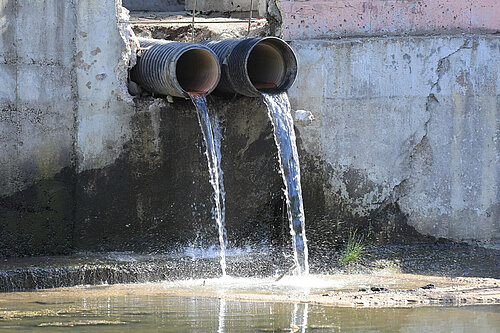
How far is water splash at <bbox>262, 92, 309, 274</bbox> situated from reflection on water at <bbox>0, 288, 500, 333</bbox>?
168 cm

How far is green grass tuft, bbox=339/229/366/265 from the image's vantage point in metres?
7.13

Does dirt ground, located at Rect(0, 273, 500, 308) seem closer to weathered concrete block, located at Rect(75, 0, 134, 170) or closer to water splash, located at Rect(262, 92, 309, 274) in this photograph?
water splash, located at Rect(262, 92, 309, 274)

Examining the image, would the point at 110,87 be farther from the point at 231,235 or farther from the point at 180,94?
the point at 231,235

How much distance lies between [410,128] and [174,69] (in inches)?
81.8

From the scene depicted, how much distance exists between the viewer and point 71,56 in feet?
22.3

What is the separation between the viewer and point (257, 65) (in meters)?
7.36

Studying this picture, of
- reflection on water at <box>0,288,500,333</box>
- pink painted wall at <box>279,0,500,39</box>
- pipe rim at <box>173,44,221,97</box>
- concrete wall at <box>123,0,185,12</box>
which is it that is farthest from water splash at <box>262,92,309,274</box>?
concrete wall at <box>123,0,185,12</box>

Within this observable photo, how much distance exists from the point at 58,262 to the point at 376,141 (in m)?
2.66

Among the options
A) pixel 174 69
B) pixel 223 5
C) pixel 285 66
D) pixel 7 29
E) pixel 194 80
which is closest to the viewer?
pixel 174 69

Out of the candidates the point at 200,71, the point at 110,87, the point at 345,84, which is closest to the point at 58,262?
the point at 110,87

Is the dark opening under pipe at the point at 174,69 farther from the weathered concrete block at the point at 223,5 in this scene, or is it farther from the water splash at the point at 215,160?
the weathered concrete block at the point at 223,5

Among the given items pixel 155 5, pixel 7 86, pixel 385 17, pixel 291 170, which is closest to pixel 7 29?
pixel 7 86

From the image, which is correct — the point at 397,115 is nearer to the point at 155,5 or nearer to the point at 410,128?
the point at 410,128

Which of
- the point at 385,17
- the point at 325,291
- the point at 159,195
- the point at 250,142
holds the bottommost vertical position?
the point at 325,291
